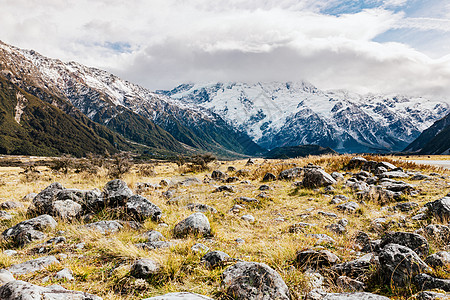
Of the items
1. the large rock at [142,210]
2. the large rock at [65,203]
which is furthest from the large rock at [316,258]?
the large rock at [65,203]

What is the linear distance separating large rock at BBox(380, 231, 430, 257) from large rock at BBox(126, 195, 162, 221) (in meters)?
6.38

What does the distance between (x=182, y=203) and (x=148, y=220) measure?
2666 mm

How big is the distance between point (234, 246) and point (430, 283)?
3.64 metres

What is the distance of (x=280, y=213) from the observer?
8.76m

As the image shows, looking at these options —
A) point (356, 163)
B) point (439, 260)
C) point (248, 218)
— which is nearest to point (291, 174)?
point (356, 163)

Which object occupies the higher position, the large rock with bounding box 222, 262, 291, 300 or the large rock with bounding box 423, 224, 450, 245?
the large rock with bounding box 222, 262, 291, 300

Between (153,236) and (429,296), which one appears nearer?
(429,296)

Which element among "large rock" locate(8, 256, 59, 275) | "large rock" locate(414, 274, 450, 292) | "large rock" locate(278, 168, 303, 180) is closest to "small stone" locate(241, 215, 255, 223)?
"large rock" locate(414, 274, 450, 292)

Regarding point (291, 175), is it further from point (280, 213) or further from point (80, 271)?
point (80, 271)

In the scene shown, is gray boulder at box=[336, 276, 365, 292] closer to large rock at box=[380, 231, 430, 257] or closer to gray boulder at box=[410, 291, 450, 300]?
gray boulder at box=[410, 291, 450, 300]

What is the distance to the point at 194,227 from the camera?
20.6 ft

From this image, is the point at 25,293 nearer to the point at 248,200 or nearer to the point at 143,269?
the point at 143,269

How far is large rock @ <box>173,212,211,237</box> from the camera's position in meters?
6.23

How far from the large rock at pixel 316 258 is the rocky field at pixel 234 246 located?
23 millimetres
